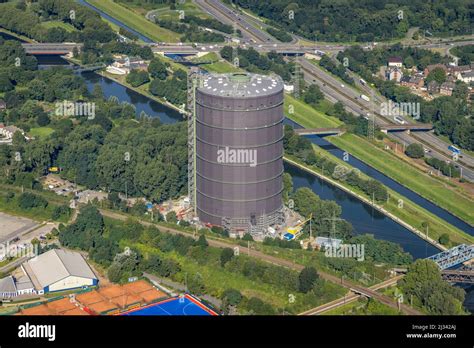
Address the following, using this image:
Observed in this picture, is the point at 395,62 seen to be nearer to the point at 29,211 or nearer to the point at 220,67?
the point at 220,67

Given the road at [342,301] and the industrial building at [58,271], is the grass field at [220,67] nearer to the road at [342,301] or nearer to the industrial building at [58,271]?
the industrial building at [58,271]

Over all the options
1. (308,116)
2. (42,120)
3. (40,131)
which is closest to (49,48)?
(42,120)

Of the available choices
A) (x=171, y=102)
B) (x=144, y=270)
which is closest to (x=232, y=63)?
(x=171, y=102)

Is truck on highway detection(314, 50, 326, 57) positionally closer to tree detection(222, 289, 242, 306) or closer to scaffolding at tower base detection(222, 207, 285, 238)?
scaffolding at tower base detection(222, 207, 285, 238)

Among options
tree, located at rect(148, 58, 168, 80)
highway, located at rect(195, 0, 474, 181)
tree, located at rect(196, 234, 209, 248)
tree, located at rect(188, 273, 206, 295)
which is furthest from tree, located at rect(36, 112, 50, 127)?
tree, located at rect(188, 273, 206, 295)

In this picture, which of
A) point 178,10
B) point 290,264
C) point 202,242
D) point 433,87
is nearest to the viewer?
point 290,264

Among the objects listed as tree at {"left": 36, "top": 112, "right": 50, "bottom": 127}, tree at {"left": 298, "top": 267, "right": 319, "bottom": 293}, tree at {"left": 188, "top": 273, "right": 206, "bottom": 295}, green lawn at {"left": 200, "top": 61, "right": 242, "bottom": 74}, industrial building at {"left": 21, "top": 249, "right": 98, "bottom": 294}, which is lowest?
green lawn at {"left": 200, "top": 61, "right": 242, "bottom": 74}

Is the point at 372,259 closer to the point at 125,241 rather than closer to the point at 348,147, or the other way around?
the point at 125,241
